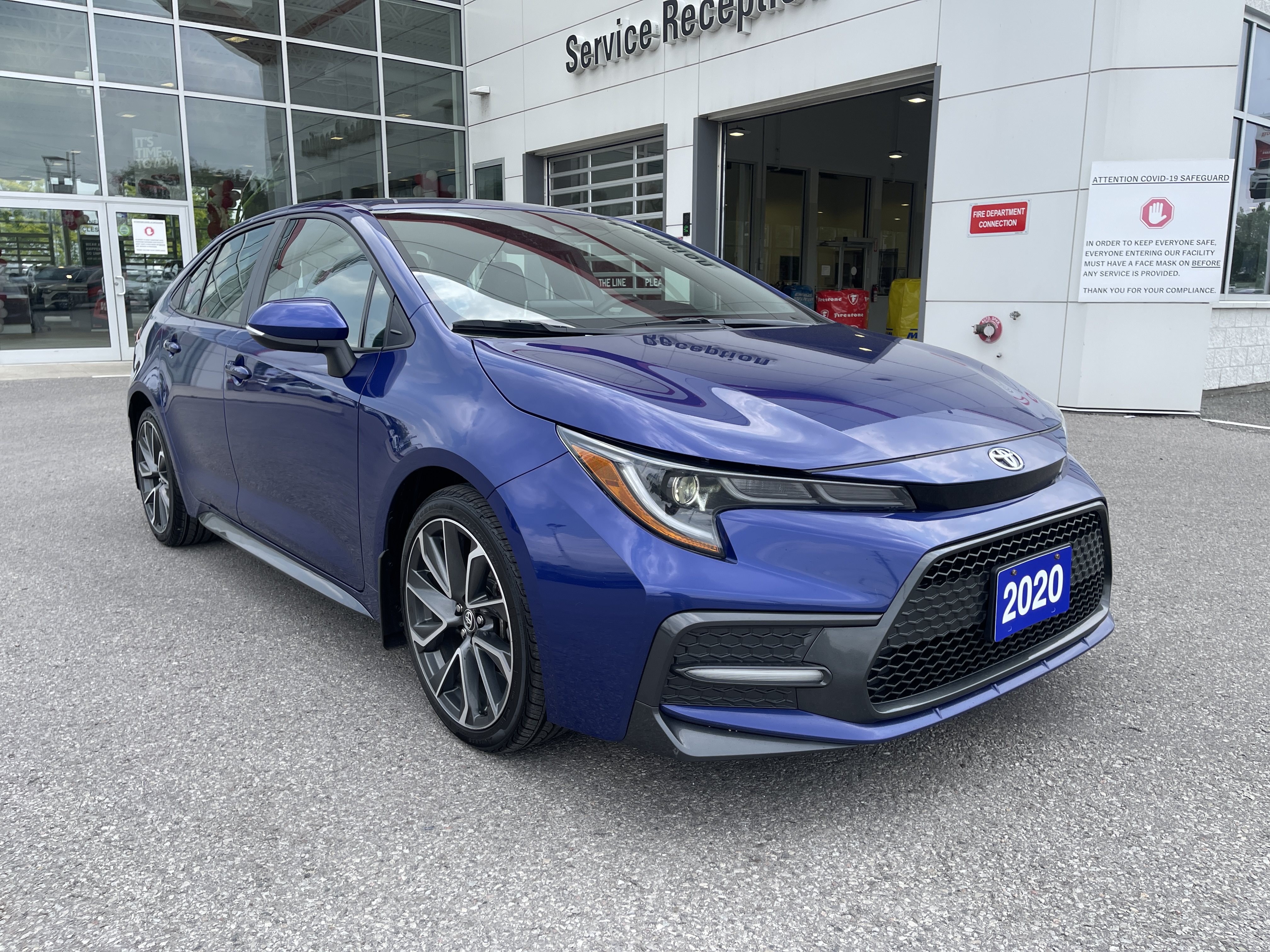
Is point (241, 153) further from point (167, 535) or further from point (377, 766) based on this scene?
point (377, 766)

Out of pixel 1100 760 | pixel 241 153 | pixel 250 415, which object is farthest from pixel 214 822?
pixel 241 153

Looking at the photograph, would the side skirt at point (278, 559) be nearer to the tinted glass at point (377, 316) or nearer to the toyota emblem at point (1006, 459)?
the tinted glass at point (377, 316)

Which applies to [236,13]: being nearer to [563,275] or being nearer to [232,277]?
[232,277]

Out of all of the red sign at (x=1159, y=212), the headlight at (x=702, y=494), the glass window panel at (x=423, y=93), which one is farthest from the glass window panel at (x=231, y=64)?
the headlight at (x=702, y=494)

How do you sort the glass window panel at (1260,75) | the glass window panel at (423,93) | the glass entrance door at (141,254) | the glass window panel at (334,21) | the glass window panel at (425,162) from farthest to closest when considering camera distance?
the glass window panel at (425,162), the glass window panel at (423,93), the glass window panel at (334,21), the glass entrance door at (141,254), the glass window panel at (1260,75)

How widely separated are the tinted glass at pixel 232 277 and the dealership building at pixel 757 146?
587 centimetres

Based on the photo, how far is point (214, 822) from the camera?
2.08m

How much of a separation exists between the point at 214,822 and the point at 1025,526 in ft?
6.37

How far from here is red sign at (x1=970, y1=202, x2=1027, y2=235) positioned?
351 inches

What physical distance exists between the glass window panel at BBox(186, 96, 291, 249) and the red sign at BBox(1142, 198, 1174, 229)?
12.1 metres

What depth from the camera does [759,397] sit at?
6.95ft

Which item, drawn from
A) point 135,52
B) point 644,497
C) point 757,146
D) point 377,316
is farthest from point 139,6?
point 644,497

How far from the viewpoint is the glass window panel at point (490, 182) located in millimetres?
15805

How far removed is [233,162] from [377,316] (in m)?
13.9
